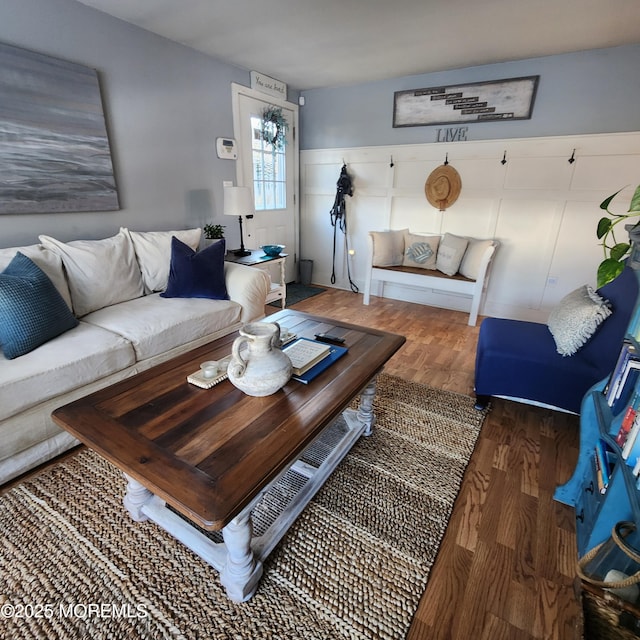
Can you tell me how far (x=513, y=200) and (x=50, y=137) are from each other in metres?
3.82

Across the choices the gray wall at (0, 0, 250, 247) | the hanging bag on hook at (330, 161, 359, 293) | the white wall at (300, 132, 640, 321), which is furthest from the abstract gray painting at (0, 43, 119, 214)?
the white wall at (300, 132, 640, 321)

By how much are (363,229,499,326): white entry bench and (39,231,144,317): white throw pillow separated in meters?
2.40

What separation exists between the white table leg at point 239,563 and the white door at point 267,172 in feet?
11.0

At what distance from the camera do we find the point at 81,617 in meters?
1.08

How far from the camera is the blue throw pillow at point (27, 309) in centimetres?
163

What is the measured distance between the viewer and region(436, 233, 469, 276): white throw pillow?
3559mm

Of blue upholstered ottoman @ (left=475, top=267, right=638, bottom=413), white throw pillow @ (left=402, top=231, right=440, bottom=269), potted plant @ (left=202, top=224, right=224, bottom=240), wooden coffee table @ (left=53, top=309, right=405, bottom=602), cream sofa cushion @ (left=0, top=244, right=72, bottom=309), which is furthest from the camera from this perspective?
white throw pillow @ (left=402, top=231, right=440, bottom=269)

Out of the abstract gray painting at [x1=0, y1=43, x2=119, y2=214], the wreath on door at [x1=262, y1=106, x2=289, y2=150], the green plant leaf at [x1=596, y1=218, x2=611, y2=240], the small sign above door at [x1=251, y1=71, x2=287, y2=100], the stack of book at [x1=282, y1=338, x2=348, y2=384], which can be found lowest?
the stack of book at [x1=282, y1=338, x2=348, y2=384]

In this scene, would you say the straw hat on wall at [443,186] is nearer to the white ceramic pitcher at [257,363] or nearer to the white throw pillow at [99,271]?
the white throw pillow at [99,271]

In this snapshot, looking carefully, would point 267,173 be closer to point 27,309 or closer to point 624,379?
point 27,309

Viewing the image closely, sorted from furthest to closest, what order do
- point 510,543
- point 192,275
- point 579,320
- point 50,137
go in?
point 192,275 < point 50,137 < point 579,320 < point 510,543

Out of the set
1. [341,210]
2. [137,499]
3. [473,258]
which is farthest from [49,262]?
[473,258]

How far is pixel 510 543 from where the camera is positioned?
1332 millimetres

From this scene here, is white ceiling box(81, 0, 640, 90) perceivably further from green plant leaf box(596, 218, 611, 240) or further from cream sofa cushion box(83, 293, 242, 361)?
cream sofa cushion box(83, 293, 242, 361)
